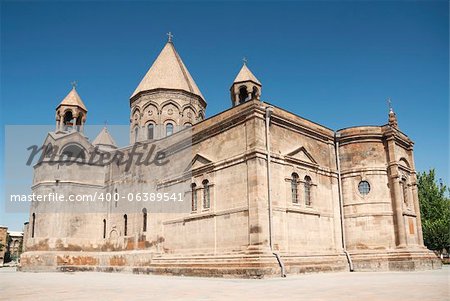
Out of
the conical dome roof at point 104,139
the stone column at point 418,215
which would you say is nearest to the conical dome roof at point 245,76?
the stone column at point 418,215

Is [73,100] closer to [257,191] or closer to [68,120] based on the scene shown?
[68,120]

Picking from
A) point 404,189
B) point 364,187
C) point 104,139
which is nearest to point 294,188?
point 364,187

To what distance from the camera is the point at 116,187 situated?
27219 mm

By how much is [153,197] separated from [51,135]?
12.0m

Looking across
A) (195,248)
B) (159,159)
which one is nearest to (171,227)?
(195,248)

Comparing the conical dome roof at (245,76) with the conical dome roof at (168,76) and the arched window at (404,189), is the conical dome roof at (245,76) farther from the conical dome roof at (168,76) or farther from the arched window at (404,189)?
the arched window at (404,189)

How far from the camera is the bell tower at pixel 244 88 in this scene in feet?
78.8

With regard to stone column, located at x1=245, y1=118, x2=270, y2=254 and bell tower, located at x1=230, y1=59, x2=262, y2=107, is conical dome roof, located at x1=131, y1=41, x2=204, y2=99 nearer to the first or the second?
bell tower, located at x1=230, y1=59, x2=262, y2=107

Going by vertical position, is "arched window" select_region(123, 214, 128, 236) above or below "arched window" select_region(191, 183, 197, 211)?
below

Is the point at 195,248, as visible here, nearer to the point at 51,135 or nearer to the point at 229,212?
the point at 229,212

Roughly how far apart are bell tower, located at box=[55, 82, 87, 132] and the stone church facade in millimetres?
4622

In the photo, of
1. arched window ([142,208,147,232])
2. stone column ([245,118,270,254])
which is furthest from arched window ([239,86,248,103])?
arched window ([142,208,147,232])

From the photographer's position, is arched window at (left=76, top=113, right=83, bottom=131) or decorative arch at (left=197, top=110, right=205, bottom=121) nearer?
decorative arch at (left=197, top=110, right=205, bottom=121)

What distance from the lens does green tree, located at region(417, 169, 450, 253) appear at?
31516 millimetres
